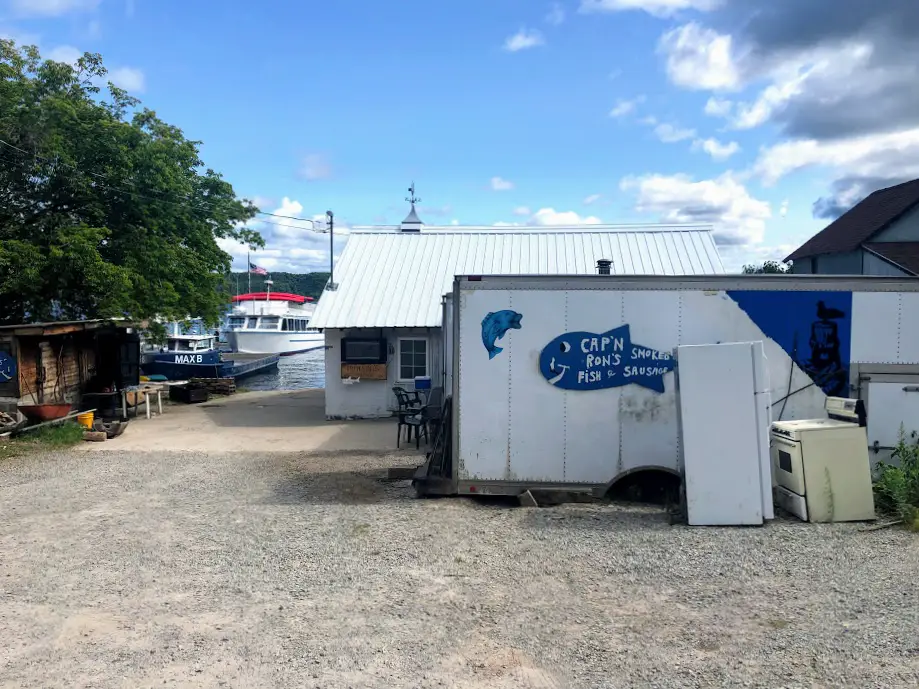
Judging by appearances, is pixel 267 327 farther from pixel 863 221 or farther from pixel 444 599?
pixel 444 599

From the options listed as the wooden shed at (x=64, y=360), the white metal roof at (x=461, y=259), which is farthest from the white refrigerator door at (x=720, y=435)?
the wooden shed at (x=64, y=360)

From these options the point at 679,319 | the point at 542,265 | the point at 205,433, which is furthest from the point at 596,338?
the point at 542,265

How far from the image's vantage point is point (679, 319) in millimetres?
7719

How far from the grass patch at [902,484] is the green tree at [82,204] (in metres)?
15.4

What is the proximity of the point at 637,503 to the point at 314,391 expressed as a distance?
64.1 ft

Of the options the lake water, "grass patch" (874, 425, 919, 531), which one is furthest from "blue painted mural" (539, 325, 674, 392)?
the lake water

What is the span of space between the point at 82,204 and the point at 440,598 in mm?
16649

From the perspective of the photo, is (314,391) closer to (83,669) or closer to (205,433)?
(205,433)

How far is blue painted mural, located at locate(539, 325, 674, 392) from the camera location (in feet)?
25.2

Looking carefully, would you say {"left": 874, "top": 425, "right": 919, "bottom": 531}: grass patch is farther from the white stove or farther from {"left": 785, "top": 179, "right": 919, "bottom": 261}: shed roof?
{"left": 785, "top": 179, "right": 919, "bottom": 261}: shed roof

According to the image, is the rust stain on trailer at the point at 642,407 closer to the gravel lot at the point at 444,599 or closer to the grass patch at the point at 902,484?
the gravel lot at the point at 444,599

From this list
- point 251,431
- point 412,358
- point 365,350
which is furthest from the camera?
point 412,358

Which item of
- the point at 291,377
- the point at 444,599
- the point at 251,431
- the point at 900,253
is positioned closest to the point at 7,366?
the point at 251,431

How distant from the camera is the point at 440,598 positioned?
5.30 meters
